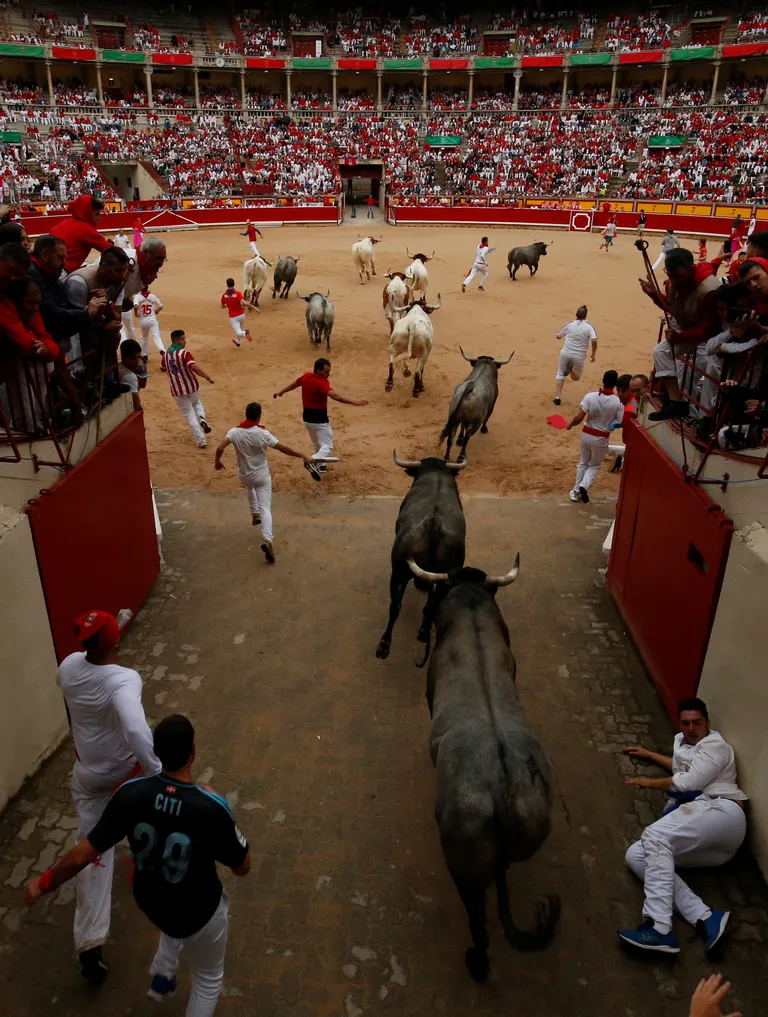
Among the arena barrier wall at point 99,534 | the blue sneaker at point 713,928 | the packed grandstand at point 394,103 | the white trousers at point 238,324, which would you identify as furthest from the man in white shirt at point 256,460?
the packed grandstand at point 394,103

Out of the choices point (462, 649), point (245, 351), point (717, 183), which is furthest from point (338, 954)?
point (717, 183)

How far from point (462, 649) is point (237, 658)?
2458 millimetres

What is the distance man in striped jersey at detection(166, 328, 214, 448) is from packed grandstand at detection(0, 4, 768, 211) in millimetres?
28644

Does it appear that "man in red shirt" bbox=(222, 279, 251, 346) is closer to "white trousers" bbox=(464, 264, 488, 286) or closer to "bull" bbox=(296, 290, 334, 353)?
"bull" bbox=(296, 290, 334, 353)

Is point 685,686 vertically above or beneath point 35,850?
above

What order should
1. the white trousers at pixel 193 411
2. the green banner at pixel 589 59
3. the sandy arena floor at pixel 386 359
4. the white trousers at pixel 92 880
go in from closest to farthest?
the white trousers at pixel 92 880, the white trousers at pixel 193 411, the sandy arena floor at pixel 386 359, the green banner at pixel 589 59

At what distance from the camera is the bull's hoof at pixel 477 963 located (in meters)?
3.62

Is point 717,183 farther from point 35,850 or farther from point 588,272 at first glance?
point 35,850

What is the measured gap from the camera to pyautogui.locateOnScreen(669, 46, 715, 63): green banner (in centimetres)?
4188

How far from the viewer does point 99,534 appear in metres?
5.78

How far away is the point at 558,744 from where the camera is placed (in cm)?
525

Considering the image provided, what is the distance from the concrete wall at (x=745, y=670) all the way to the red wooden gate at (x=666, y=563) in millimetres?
130

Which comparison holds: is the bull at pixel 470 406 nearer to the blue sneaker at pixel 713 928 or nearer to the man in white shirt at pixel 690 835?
the man in white shirt at pixel 690 835

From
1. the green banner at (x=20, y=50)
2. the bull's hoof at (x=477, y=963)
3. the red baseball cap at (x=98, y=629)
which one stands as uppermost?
the green banner at (x=20, y=50)
